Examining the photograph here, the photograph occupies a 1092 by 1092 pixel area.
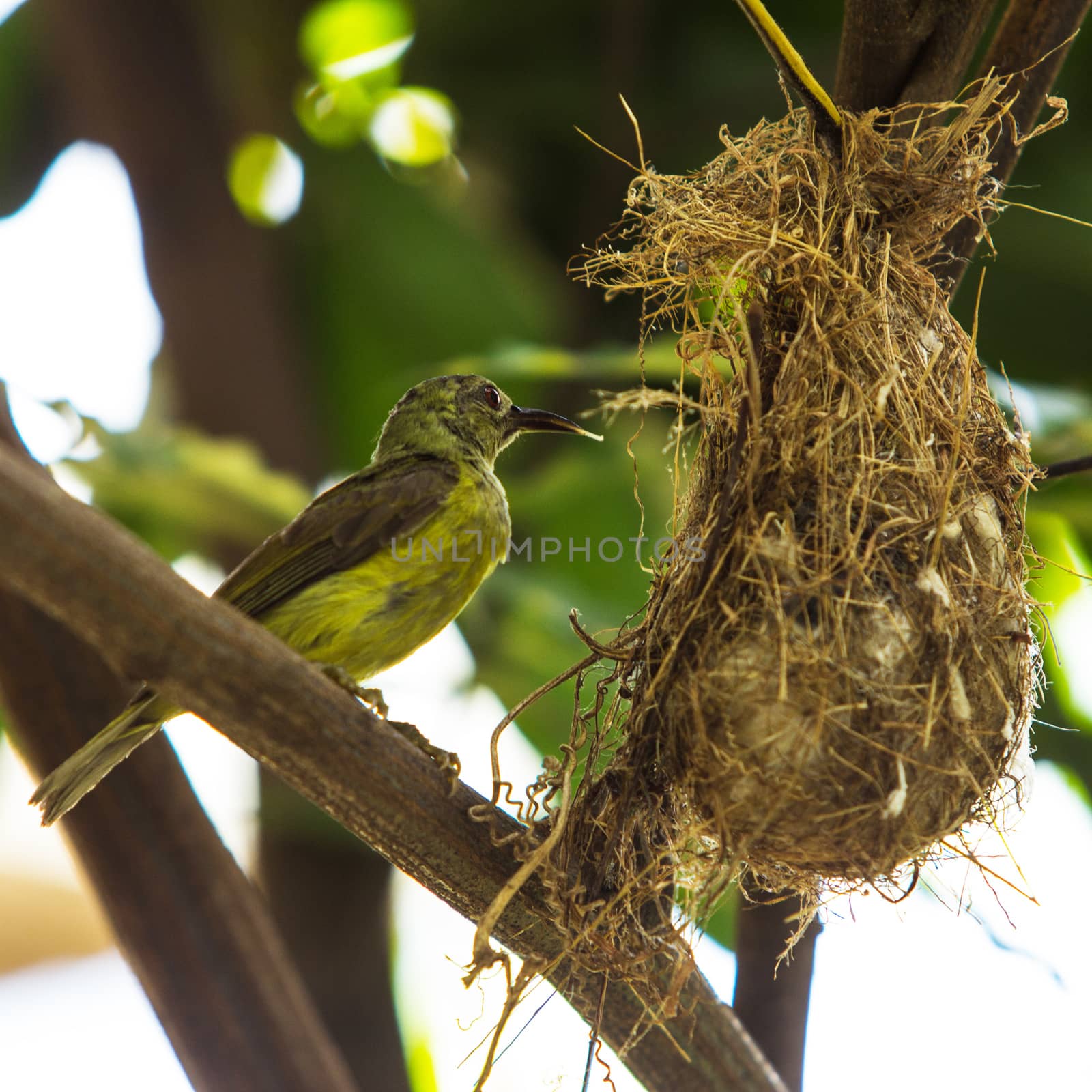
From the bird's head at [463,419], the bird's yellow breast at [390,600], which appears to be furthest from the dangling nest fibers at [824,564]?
the bird's head at [463,419]

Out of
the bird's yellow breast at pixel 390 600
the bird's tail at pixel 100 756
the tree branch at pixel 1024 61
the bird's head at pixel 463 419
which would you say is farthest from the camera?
the bird's head at pixel 463 419

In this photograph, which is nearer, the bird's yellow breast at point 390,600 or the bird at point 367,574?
the bird at point 367,574

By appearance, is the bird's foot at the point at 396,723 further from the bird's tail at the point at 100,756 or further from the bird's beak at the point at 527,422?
the bird's beak at the point at 527,422

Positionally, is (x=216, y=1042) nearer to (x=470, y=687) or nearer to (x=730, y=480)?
(x=470, y=687)

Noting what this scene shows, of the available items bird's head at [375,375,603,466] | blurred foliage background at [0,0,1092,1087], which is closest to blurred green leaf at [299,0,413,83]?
blurred foliage background at [0,0,1092,1087]

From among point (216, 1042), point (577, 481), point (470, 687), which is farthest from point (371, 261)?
point (216, 1042)

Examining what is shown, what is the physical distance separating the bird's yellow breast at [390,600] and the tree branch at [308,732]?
972 millimetres

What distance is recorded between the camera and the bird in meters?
2.81

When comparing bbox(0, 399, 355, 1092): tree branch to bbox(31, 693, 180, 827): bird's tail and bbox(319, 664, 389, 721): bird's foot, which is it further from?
bbox(319, 664, 389, 721): bird's foot

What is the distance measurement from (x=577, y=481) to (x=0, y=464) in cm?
282

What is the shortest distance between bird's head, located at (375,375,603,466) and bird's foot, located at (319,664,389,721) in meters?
1.10

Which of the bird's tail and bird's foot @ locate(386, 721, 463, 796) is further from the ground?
bird's foot @ locate(386, 721, 463, 796)

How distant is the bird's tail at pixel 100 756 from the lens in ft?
8.52

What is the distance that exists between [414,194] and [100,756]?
3377mm
